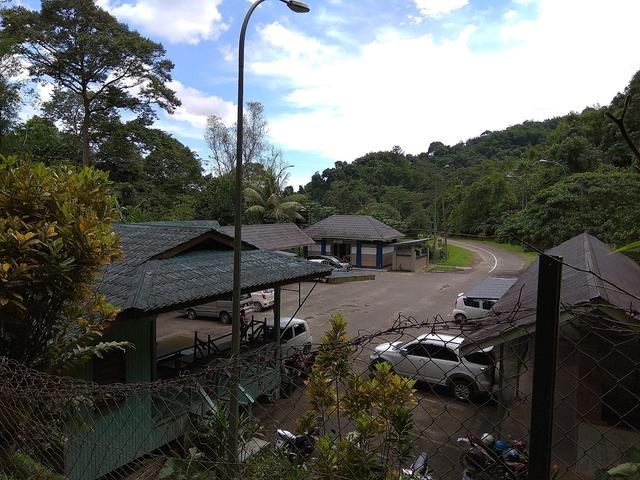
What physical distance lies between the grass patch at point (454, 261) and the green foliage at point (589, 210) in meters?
10.2

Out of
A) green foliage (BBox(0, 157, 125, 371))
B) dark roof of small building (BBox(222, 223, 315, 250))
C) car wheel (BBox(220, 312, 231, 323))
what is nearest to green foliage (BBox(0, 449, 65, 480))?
green foliage (BBox(0, 157, 125, 371))

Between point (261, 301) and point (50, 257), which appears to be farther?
point (261, 301)

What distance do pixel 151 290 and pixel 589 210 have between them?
65.5 feet

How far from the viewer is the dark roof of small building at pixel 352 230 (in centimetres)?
3177

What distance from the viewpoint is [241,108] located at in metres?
6.71

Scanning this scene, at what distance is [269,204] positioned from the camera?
1259 inches

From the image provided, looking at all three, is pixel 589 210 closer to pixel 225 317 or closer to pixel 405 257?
pixel 405 257

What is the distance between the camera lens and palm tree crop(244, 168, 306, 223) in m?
31.5

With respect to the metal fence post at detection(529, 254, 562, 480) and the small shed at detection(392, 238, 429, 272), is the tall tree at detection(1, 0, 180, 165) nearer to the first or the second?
the small shed at detection(392, 238, 429, 272)

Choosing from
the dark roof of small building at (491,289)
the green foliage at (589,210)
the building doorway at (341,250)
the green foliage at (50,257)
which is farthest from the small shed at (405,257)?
the green foliage at (50,257)

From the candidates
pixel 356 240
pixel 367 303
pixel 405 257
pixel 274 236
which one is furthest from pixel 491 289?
pixel 356 240

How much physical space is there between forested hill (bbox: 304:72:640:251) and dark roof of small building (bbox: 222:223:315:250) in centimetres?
1209

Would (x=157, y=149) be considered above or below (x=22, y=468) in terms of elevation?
above

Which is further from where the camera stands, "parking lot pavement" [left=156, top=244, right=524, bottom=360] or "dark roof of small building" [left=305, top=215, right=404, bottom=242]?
"dark roof of small building" [left=305, top=215, right=404, bottom=242]
